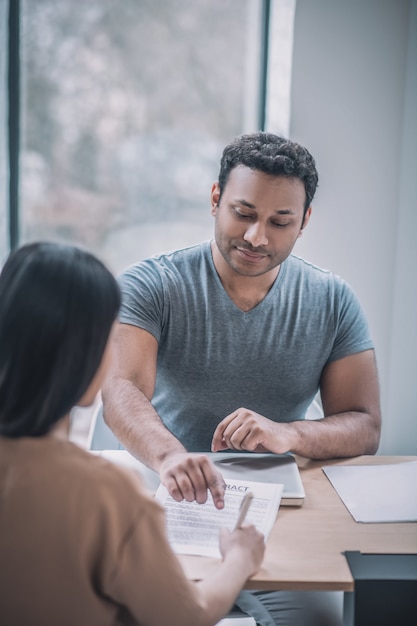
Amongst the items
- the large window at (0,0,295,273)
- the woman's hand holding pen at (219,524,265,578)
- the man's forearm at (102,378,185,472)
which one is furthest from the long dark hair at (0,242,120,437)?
the large window at (0,0,295,273)

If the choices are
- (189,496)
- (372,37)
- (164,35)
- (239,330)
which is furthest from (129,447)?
(164,35)

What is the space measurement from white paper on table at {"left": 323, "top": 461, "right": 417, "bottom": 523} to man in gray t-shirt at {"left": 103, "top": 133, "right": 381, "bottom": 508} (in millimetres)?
129

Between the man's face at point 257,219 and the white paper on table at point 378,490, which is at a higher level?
the man's face at point 257,219

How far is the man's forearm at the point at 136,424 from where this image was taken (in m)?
1.30

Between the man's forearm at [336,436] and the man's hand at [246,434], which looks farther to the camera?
the man's forearm at [336,436]

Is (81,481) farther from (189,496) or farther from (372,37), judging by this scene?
(372,37)

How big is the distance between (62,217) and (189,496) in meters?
2.23

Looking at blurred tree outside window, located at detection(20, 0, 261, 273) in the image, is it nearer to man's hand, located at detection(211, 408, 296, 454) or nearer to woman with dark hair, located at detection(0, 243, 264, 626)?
man's hand, located at detection(211, 408, 296, 454)

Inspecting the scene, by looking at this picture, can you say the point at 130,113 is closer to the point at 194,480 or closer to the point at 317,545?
the point at 194,480

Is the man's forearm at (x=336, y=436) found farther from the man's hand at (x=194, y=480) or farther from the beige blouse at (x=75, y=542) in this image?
the beige blouse at (x=75, y=542)

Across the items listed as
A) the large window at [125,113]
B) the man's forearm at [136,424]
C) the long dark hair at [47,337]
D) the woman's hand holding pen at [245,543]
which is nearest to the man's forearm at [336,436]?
the man's forearm at [136,424]

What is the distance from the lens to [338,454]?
144 centimetres

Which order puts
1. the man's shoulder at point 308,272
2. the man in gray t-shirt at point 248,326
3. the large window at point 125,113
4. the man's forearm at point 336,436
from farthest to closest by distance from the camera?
the large window at point 125,113 < the man's shoulder at point 308,272 < the man in gray t-shirt at point 248,326 < the man's forearm at point 336,436

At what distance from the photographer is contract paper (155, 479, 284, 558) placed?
41.0 inches
